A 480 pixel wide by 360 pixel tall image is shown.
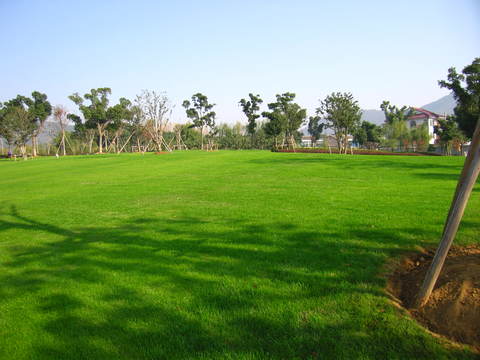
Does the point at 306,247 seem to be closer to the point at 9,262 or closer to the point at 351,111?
the point at 9,262

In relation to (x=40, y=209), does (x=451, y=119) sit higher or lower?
higher

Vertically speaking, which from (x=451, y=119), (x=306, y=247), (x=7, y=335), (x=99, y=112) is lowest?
(x=7, y=335)

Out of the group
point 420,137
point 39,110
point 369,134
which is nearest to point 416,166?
point 420,137

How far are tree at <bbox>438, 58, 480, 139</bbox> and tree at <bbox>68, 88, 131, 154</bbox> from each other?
48.2 metres

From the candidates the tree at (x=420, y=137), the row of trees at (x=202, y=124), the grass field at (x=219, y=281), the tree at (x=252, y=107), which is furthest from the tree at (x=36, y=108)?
the tree at (x=420, y=137)

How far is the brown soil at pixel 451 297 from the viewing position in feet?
7.51

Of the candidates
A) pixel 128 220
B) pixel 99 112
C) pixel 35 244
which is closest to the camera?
pixel 35 244

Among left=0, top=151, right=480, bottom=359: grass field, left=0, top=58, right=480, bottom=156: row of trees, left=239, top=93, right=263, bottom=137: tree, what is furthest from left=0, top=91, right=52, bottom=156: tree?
left=0, top=151, right=480, bottom=359: grass field

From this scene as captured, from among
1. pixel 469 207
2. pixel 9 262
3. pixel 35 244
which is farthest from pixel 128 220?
pixel 469 207

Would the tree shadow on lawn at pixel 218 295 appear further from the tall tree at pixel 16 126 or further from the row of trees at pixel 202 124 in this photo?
the tall tree at pixel 16 126

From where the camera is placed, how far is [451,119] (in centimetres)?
3716

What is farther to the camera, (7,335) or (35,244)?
(35,244)

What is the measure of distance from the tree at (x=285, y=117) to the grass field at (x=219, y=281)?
39.3 m

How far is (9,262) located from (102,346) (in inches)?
118
